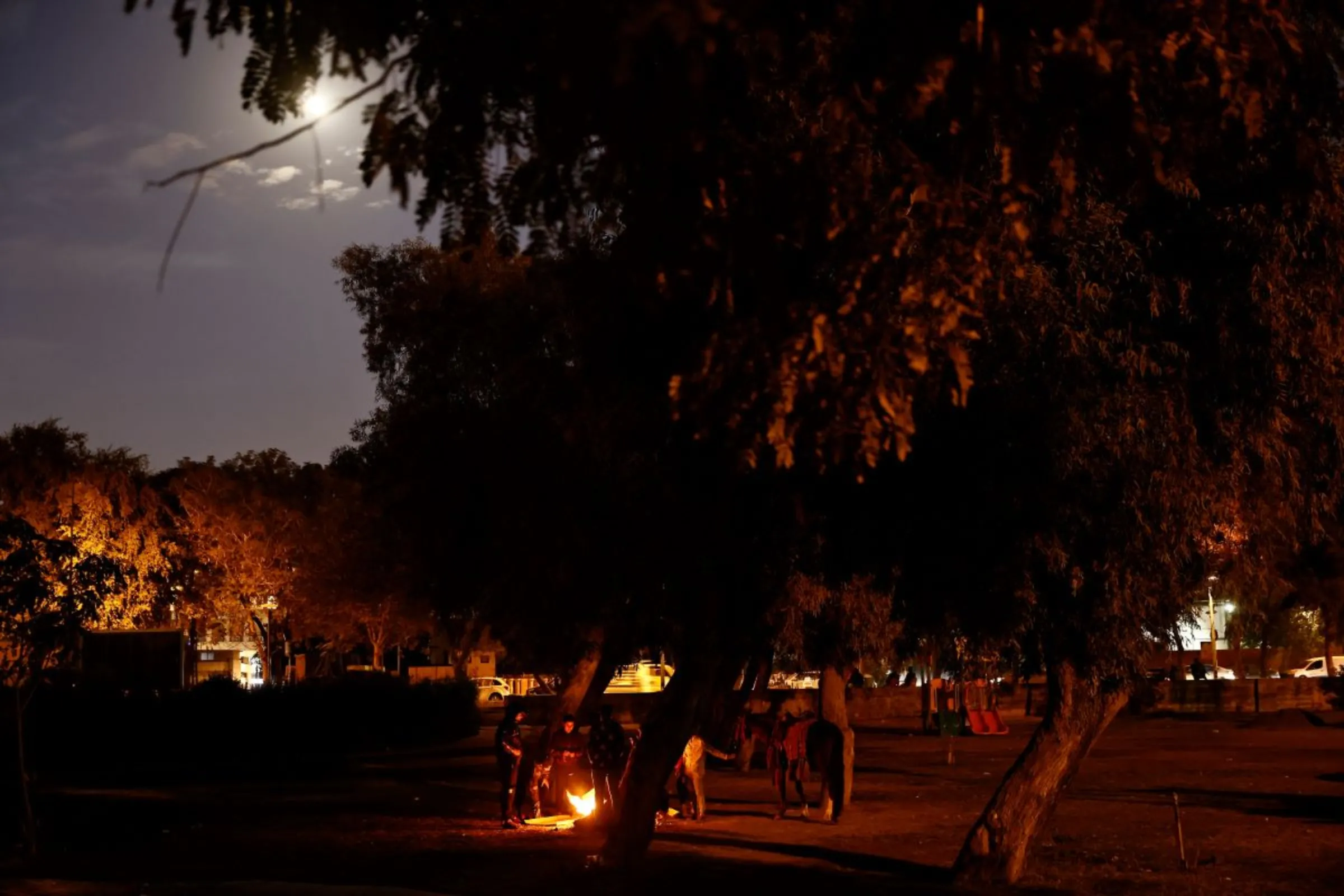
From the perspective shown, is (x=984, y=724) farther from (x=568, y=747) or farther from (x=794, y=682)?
(x=794, y=682)

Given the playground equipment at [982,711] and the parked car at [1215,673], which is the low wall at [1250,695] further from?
the parked car at [1215,673]

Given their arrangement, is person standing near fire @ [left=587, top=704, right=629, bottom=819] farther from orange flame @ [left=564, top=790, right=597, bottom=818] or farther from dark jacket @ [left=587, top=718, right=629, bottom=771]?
orange flame @ [left=564, top=790, right=597, bottom=818]

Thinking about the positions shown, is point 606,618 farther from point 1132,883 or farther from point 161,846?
point 1132,883

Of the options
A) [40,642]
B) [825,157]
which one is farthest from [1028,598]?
[40,642]

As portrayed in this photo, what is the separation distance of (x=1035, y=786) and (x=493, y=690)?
60.0m

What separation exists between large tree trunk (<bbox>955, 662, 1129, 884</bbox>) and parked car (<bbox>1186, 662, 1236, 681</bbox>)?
54.9 meters

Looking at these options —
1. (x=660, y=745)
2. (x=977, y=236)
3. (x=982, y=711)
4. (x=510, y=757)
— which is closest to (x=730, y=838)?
(x=510, y=757)

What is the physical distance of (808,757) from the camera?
22.9 m

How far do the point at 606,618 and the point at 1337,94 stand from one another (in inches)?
508

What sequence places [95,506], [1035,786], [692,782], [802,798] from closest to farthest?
[1035,786]
[692,782]
[802,798]
[95,506]

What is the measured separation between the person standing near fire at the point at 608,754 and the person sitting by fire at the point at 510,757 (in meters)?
1.27

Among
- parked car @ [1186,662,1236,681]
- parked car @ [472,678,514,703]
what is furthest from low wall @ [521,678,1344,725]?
parked car @ [472,678,514,703]

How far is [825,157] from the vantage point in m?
9.53

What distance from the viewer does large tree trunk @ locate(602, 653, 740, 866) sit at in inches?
626
